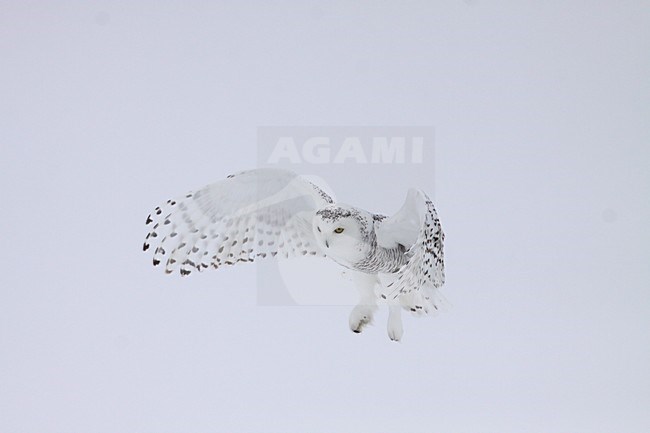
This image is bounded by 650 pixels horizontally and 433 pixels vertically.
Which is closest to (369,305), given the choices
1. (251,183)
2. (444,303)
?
(444,303)

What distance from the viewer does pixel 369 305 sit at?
169cm

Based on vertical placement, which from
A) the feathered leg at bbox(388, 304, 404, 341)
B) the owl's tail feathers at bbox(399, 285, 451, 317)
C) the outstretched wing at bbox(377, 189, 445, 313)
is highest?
the outstretched wing at bbox(377, 189, 445, 313)

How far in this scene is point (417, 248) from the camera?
1.41 metres

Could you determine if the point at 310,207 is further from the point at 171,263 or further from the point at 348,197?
the point at 171,263

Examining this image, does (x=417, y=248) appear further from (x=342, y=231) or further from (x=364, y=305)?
(x=364, y=305)

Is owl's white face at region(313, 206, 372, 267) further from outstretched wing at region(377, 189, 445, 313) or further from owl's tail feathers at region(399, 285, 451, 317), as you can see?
owl's tail feathers at region(399, 285, 451, 317)

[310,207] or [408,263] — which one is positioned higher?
[310,207]

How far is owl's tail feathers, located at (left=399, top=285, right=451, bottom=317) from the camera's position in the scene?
1.59 m

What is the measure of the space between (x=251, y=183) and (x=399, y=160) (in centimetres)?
50

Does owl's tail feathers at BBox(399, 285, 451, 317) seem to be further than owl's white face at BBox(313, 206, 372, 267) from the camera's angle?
Yes

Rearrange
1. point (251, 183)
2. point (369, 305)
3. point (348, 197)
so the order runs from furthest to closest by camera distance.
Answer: point (348, 197), point (369, 305), point (251, 183)

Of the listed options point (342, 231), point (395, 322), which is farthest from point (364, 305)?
point (342, 231)

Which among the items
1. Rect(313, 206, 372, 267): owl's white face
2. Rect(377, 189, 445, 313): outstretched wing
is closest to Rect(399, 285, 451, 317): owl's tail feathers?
Rect(377, 189, 445, 313): outstretched wing

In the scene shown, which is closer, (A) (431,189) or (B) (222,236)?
(B) (222,236)
